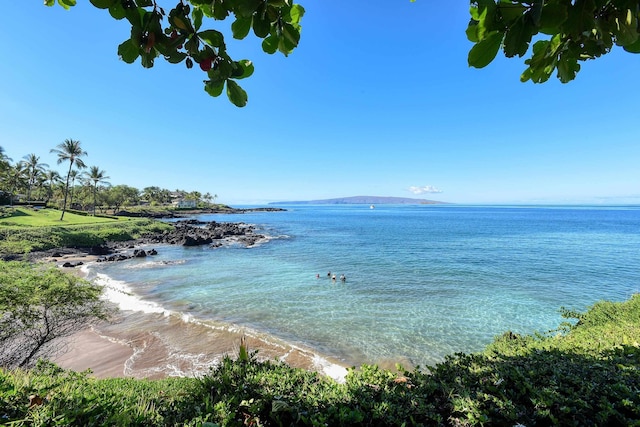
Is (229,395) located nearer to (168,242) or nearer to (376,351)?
(376,351)

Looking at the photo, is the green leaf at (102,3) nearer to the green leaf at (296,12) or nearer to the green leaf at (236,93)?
the green leaf at (236,93)

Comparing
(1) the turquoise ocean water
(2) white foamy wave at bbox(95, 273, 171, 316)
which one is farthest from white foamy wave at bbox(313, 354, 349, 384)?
(2) white foamy wave at bbox(95, 273, 171, 316)

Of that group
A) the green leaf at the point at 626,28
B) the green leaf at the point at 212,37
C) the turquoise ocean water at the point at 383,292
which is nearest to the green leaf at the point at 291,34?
the green leaf at the point at 212,37

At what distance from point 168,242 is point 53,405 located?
139ft

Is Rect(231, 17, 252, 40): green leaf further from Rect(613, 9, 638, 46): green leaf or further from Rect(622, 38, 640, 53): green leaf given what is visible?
Rect(622, 38, 640, 53): green leaf

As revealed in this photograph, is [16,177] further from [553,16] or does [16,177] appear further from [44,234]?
[553,16]

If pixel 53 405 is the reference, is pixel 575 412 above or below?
below

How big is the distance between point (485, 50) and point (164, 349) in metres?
13.5

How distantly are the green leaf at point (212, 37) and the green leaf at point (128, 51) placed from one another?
0.37m

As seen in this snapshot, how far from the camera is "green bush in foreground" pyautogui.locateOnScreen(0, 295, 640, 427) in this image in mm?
2811

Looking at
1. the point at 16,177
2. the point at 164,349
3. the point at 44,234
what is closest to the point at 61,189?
the point at 16,177

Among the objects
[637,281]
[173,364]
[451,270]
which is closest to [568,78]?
[173,364]

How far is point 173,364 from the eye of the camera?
32.1 ft

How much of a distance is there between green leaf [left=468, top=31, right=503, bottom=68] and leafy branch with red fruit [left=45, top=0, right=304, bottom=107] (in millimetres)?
1023
